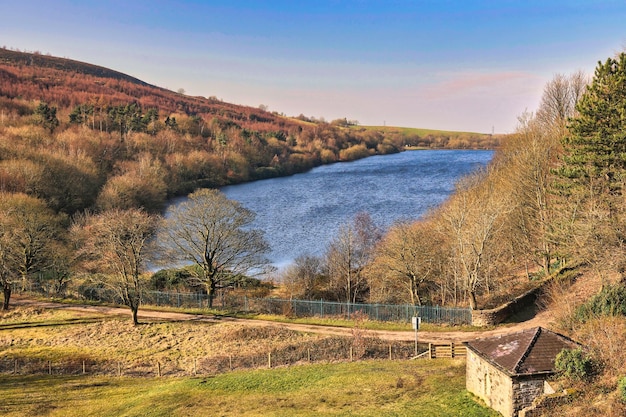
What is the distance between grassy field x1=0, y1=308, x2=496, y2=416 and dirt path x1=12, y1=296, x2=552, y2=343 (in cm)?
146

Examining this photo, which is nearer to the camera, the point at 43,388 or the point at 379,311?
the point at 43,388

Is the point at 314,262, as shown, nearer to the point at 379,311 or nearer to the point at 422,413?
the point at 379,311

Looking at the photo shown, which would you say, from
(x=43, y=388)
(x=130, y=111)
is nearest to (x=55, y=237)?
(x=43, y=388)

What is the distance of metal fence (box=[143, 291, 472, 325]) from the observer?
32.7 meters

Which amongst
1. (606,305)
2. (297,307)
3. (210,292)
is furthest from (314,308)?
(606,305)

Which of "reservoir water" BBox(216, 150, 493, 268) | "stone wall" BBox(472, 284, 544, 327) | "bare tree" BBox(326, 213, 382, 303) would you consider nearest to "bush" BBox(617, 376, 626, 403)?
"stone wall" BBox(472, 284, 544, 327)

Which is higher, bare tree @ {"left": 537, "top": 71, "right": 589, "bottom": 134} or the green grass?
bare tree @ {"left": 537, "top": 71, "right": 589, "bottom": 134}

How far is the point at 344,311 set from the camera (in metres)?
36.2

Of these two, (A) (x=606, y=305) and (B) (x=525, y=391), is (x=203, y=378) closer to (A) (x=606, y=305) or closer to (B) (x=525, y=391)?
(B) (x=525, y=391)

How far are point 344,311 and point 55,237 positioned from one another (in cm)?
3165

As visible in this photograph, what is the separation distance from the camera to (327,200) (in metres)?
83.9

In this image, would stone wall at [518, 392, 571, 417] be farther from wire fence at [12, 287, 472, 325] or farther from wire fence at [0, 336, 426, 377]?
wire fence at [12, 287, 472, 325]

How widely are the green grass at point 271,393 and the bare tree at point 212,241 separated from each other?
15.2m

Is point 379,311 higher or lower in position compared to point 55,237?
lower
